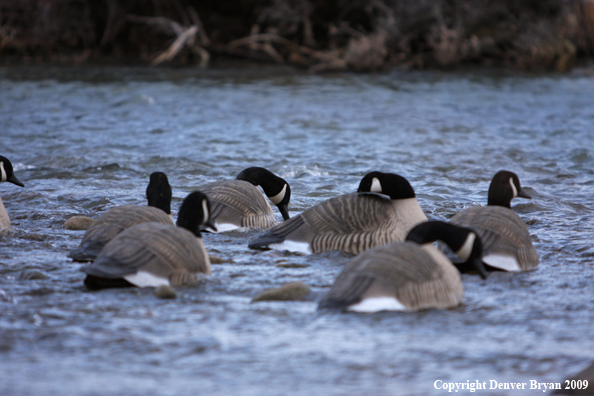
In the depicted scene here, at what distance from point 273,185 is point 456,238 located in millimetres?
3514

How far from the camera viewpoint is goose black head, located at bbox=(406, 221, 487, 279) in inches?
230

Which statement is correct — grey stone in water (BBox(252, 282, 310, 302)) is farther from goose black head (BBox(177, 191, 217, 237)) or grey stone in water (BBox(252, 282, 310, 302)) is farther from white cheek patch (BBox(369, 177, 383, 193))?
white cheek patch (BBox(369, 177, 383, 193))

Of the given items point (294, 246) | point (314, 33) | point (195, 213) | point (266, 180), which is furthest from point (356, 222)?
point (314, 33)

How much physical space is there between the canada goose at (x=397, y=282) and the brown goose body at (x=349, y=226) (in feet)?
5.14

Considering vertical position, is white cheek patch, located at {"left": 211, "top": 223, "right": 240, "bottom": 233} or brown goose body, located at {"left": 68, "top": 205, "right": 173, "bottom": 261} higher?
brown goose body, located at {"left": 68, "top": 205, "right": 173, "bottom": 261}

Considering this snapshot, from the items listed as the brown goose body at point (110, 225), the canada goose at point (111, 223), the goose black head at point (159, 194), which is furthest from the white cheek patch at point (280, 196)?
the brown goose body at point (110, 225)

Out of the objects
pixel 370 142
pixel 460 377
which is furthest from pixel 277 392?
pixel 370 142

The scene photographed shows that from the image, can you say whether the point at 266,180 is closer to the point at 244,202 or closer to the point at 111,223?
the point at 244,202

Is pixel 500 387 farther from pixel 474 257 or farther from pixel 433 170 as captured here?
pixel 433 170

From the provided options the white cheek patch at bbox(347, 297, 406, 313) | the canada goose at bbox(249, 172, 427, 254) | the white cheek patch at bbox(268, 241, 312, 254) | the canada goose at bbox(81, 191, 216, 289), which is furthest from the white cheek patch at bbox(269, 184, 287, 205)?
the white cheek patch at bbox(347, 297, 406, 313)

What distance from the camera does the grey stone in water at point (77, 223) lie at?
825cm

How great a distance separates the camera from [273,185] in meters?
9.04

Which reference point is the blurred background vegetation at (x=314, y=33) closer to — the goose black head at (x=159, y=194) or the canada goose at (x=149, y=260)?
the goose black head at (x=159, y=194)

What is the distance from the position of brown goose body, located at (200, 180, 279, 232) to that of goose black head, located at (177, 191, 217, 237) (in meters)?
1.58
